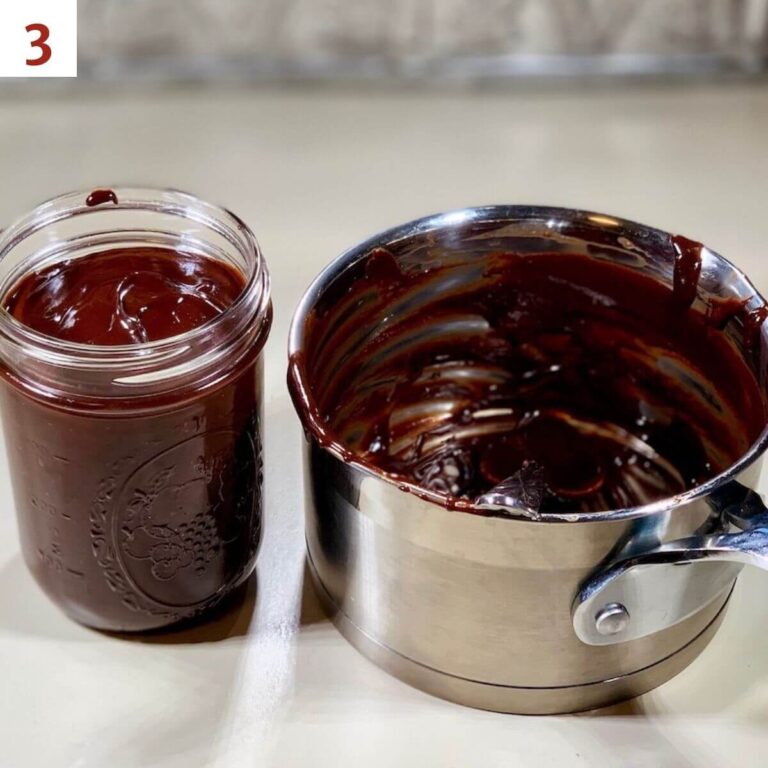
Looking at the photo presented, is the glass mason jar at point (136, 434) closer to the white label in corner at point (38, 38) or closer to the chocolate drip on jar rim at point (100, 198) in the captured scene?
the chocolate drip on jar rim at point (100, 198)

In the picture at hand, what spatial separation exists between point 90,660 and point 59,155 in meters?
0.77

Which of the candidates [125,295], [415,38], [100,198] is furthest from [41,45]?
[125,295]

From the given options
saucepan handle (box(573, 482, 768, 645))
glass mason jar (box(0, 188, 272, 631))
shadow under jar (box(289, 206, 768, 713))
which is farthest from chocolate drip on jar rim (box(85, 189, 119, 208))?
saucepan handle (box(573, 482, 768, 645))

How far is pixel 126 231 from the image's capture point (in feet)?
3.03

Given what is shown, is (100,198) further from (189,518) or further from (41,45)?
(41,45)

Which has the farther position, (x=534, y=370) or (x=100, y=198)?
(x=534, y=370)

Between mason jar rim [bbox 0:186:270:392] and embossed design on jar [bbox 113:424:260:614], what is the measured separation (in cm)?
8

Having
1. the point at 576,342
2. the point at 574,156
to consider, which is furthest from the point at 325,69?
the point at 576,342

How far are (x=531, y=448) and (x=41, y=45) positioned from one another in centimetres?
83

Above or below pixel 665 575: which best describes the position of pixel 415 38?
above

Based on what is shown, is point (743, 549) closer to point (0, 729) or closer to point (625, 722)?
point (625, 722)

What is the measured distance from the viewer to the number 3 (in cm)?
146

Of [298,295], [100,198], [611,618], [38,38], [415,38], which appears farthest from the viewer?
[415,38]

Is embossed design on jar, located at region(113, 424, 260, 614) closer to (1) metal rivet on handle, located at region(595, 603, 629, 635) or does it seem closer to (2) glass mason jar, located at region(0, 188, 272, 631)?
(2) glass mason jar, located at region(0, 188, 272, 631)
